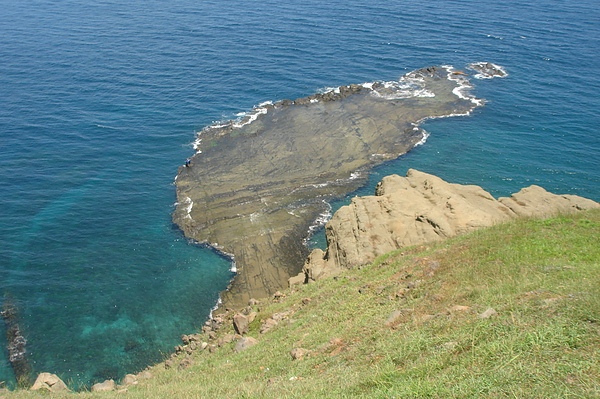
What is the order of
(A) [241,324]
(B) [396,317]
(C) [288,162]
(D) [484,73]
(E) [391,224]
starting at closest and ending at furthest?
(B) [396,317], (A) [241,324], (E) [391,224], (C) [288,162], (D) [484,73]

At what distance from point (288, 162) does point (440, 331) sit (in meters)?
39.7

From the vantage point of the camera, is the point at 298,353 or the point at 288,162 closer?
the point at 298,353

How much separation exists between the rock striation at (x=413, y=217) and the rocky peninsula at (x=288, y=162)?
22.1ft

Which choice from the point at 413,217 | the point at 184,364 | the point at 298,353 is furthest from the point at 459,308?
the point at 184,364

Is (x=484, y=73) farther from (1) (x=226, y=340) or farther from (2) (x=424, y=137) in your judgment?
(1) (x=226, y=340)

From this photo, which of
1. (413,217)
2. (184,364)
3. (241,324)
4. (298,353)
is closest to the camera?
(298,353)

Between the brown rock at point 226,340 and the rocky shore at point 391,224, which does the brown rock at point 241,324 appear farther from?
the brown rock at point 226,340

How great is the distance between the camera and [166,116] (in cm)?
6397

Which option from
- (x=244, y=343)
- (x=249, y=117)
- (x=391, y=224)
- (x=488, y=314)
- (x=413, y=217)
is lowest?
(x=244, y=343)

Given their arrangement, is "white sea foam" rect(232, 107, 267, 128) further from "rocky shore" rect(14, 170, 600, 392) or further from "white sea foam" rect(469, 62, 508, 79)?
"white sea foam" rect(469, 62, 508, 79)

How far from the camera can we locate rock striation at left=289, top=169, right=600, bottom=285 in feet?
102

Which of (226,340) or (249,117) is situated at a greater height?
(249,117)

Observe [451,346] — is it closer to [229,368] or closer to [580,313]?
[580,313]

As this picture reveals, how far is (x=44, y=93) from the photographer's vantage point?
68.6 metres
